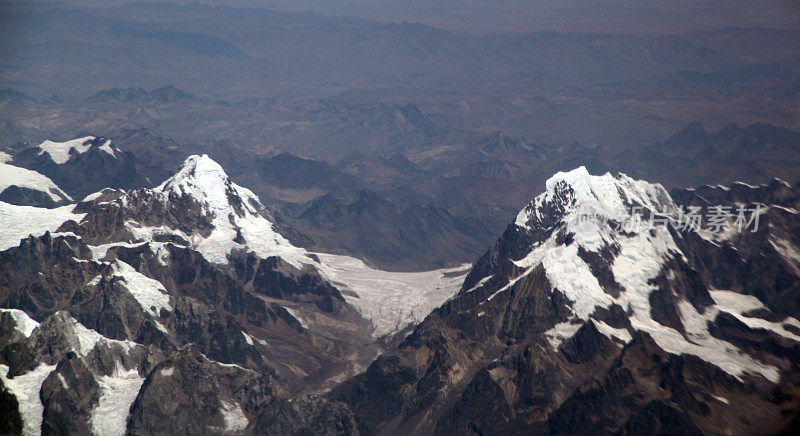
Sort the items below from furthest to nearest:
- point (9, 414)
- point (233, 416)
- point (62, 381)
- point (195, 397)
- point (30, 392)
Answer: point (233, 416), point (195, 397), point (62, 381), point (30, 392), point (9, 414)

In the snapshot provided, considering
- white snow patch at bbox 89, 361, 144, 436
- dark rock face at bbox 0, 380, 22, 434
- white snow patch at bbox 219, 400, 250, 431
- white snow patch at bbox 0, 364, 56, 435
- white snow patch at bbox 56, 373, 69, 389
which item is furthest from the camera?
white snow patch at bbox 219, 400, 250, 431

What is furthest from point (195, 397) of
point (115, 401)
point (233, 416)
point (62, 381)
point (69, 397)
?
point (62, 381)

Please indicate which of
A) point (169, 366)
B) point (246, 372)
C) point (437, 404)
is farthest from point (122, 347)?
point (437, 404)

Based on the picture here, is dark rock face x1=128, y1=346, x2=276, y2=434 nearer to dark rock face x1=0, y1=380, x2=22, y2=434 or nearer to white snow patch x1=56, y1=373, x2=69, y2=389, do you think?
white snow patch x1=56, y1=373, x2=69, y2=389

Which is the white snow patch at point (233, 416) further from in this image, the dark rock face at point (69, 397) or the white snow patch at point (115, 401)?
the dark rock face at point (69, 397)

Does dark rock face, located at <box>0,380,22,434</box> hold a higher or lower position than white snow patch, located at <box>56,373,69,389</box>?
higher

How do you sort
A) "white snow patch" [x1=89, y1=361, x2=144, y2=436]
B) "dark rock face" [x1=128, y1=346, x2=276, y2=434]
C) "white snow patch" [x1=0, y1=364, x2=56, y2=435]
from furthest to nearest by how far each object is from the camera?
"dark rock face" [x1=128, y1=346, x2=276, y2=434], "white snow patch" [x1=89, y1=361, x2=144, y2=436], "white snow patch" [x1=0, y1=364, x2=56, y2=435]

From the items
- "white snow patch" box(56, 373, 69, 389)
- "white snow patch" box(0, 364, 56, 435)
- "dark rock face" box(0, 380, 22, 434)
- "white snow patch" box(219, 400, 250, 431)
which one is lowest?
"white snow patch" box(219, 400, 250, 431)

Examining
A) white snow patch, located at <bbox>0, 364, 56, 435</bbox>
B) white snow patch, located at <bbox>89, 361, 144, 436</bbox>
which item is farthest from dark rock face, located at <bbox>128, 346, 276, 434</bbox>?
white snow patch, located at <bbox>0, 364, 56, 435</bbox>

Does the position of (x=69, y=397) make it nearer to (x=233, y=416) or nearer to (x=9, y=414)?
(x=9, y=414)

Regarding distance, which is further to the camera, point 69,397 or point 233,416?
point 233,416
